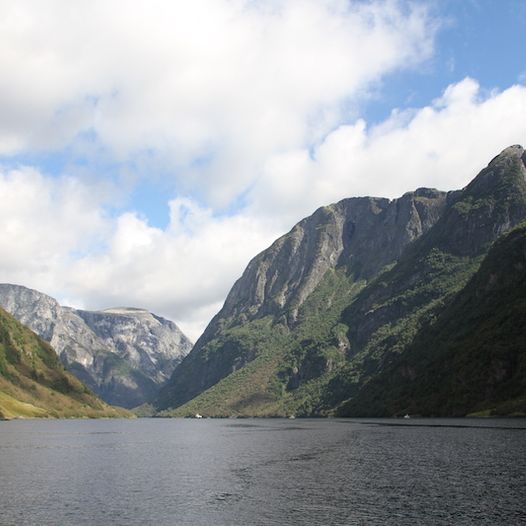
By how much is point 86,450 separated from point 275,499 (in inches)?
3735

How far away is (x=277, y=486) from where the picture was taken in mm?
86375

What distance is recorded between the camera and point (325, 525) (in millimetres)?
60406

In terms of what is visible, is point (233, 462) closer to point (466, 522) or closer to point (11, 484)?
point (11, 484)

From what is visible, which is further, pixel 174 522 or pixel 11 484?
pixel 11 484

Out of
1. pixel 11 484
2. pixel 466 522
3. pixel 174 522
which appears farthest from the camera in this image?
pixel 11 484

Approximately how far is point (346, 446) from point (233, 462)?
1582 inches

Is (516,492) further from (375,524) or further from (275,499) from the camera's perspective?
(275,499)

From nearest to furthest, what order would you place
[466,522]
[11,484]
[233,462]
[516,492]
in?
[466,522]
[516,492]
[11,484]
[233,462]

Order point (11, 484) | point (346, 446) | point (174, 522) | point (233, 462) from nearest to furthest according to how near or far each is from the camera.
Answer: point (174, 522), point (11, 484), point (233, 462), point (346, 446)

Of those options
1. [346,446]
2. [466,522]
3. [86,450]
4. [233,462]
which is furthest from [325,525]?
[86,450]

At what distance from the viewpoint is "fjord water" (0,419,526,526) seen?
65.3 meters

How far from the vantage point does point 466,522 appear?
59.4 metres

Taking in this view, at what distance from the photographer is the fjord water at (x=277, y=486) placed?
65312 millimetres

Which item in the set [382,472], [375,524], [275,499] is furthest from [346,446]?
[375,524]
